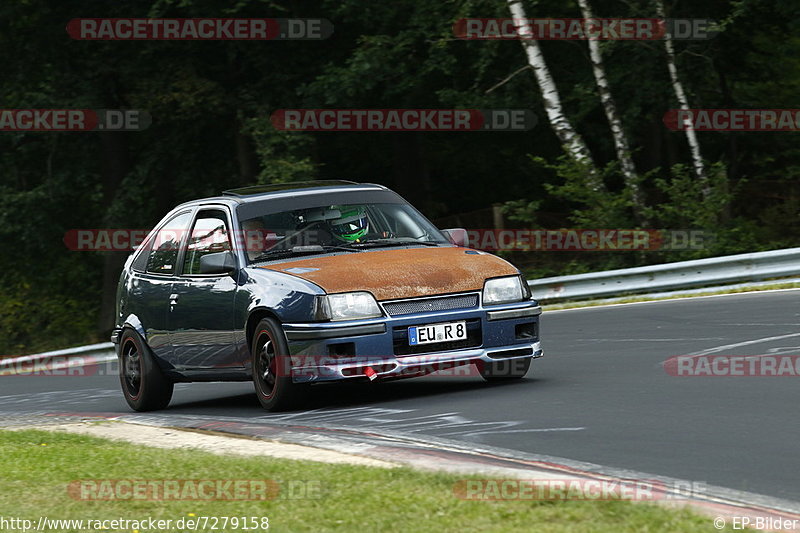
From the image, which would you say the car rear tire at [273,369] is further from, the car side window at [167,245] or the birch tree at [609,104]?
the birch tree at [609,104]

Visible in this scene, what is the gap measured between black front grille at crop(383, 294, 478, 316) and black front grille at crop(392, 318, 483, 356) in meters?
0.12

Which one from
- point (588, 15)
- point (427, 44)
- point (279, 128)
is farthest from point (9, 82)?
point (588, 15)

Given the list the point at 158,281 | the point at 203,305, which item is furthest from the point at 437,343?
the point at 158,281

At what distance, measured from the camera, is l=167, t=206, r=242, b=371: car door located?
10922 mm

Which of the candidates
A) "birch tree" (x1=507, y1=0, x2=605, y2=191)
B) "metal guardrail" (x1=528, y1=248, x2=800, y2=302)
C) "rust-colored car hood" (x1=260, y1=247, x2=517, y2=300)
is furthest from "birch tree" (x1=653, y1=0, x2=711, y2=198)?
"rust-colored car hood" (x1=260, y1=247, x2=517, y2=300)

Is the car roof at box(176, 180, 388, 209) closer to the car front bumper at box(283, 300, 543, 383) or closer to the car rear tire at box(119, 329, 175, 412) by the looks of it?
the car rear tire at box(119, 329, 175, 412)

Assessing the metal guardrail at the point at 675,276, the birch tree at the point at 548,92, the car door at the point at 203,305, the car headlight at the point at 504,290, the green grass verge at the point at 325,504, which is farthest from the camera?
A: the birch tree at the point at 548,92

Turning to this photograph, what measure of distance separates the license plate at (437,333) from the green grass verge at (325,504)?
2109 mm

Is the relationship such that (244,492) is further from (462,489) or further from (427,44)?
(427,44)

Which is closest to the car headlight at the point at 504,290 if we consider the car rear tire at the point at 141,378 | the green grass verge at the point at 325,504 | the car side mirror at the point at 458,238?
the car side mirror at the point at 458,238

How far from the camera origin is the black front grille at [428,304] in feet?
33.0

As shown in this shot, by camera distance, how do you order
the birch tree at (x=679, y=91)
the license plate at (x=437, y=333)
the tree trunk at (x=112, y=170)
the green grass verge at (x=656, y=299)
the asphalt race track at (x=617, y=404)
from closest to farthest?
1. the asphalt race track at (x=617, y=404)
2. the license plate at (x=437, y=333)
3. the green grass verge at (x=656, y=299)
4. the birch tree at (x=679, y=91)
5. the tree trunk at (x=112, y=170)

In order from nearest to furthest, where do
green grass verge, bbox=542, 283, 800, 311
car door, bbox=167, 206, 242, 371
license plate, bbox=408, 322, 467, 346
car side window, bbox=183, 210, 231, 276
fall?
license plate, bbox=408, 322, 467, 346 → car door, bbox=167, 206, 242, 371 → car side window, bbox=183, 210, 231, 276 → green grass verge, bbox=542, 283, 800, 311

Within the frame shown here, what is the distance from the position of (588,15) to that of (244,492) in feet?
67.5
